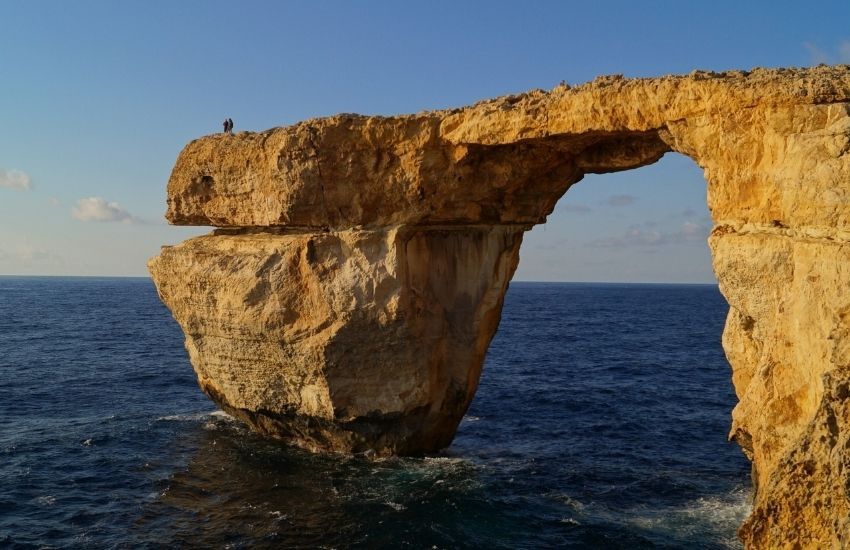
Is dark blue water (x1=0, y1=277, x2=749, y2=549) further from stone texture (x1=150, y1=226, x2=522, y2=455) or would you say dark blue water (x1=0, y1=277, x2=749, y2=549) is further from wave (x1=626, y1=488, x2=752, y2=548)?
stone texture (x1=150, y1=226, x2=522, y2=455)

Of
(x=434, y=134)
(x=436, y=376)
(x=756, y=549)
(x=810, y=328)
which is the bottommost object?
(x=756, y=549)

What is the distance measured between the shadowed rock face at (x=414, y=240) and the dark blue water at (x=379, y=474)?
190cm

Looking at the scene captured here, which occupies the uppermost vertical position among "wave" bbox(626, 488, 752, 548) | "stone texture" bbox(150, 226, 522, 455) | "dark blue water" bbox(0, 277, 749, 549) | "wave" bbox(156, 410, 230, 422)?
"stone texture" bbox(150, 226, 522, 455)

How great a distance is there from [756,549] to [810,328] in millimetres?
3556

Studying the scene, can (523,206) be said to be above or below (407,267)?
above

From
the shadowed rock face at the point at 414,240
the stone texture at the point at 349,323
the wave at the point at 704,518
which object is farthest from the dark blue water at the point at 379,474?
the shadowed rock face at the point at 414,240

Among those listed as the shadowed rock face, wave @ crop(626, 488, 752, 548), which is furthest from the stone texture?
wave @ crop(626, 488, 752, 548)

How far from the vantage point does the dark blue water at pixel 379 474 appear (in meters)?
15.4

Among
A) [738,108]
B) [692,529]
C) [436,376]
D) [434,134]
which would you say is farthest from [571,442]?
[738,108]

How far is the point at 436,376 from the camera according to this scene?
20.3 metres

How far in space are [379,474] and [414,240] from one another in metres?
6.47

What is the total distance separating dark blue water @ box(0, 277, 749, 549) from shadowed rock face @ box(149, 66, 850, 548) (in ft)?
6.24

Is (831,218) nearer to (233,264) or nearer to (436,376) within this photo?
(436,376)

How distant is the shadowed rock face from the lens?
12.8 metres
